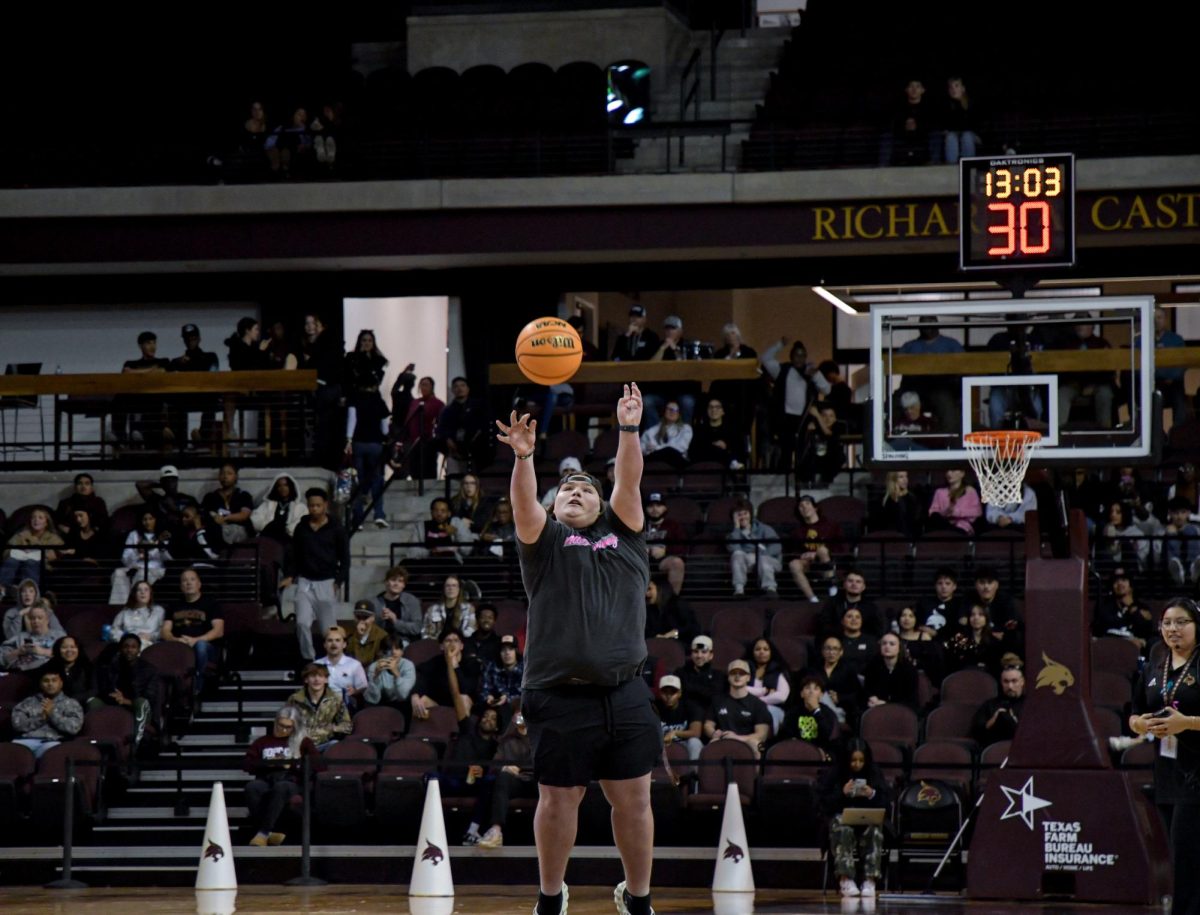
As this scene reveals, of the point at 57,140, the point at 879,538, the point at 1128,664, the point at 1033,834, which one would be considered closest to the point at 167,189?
the point at 57,140

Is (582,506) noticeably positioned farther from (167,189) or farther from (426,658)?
(167,189)

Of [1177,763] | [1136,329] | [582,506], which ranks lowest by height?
[1177,763]

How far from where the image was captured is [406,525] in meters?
20.7

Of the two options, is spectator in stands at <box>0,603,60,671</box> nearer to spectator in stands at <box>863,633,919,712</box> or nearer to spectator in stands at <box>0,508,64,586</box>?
spectator in stands at <box>0,508,64,586</box>

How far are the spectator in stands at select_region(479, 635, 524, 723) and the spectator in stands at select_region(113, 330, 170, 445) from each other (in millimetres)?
7837

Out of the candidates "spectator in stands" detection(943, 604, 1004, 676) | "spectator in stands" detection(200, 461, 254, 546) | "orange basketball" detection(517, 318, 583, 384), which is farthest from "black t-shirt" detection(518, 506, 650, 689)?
"spectator in stands" detection(200, 461, 254, 546)

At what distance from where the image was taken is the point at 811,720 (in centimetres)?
1484

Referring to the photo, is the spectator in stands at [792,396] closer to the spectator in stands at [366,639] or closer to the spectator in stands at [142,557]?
the spectator in stands at [366,639]

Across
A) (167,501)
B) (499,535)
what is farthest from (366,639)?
(167,501)

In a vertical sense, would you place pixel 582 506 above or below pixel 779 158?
below

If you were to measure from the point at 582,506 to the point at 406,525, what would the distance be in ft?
44.6

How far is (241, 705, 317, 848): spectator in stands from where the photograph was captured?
1498cm

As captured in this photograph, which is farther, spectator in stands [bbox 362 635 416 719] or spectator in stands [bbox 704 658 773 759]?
spectator in stands [bbox 362 635 416 719]

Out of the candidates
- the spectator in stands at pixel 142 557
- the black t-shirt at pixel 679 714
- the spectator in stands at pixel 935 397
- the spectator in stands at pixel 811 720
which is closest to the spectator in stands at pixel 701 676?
the black t-shirt at pixel 679 714
